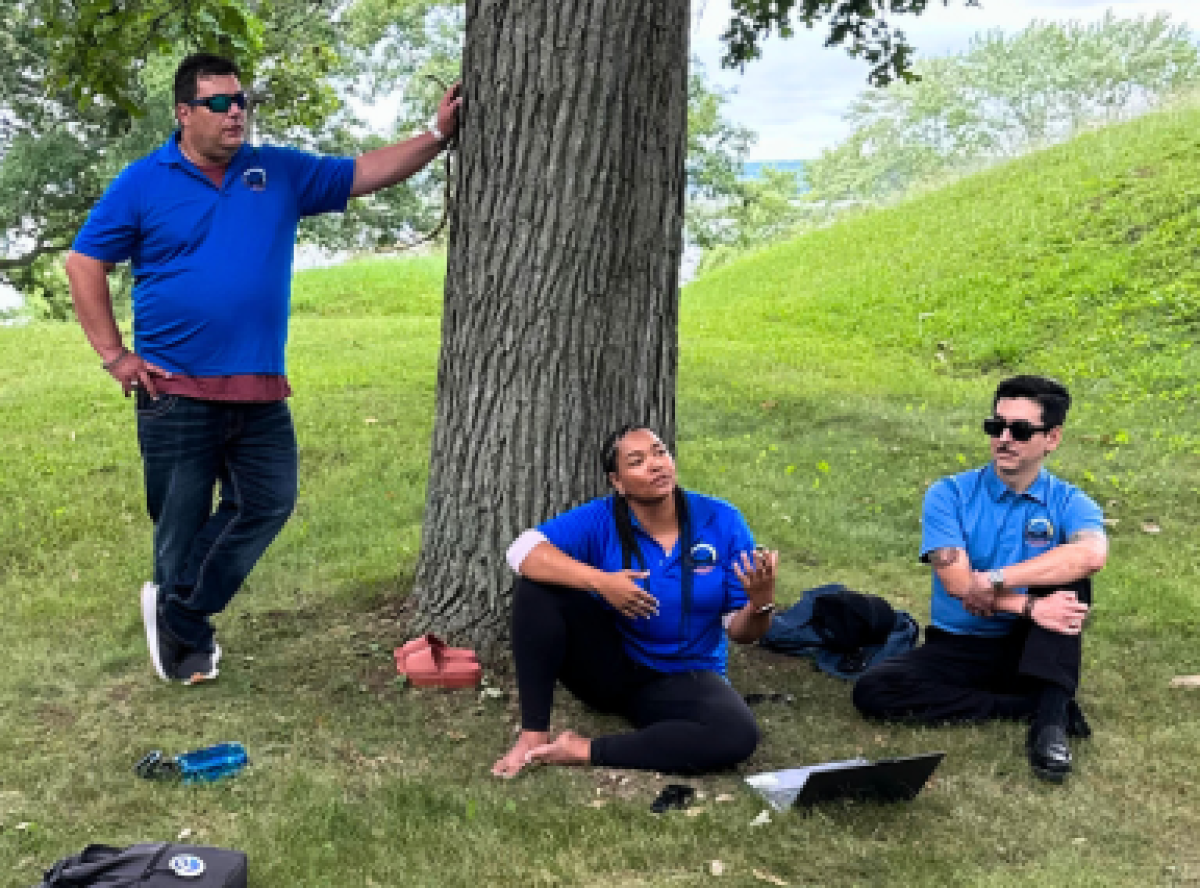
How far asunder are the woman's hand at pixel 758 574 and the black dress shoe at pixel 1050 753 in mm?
1047

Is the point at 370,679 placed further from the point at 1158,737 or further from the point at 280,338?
the point at 1158,737

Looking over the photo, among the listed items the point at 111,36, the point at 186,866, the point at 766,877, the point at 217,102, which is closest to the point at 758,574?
the point at 766,877

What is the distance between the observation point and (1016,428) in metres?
4.20

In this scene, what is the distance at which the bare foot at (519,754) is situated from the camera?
12.8 ft

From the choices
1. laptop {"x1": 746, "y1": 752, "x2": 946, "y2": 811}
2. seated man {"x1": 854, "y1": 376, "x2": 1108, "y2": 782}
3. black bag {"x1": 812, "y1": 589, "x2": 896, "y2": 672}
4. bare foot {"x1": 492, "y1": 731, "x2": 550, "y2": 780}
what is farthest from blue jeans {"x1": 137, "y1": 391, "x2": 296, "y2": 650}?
seated man {"x1": 854, "y1": 376, "x2": 1108, "y2": 782}

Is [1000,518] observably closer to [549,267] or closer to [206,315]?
[549,267]

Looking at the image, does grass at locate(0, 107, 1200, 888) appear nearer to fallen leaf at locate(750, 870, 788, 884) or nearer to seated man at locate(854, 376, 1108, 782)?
fallen leaf at locate(750, 870, 788, 884)

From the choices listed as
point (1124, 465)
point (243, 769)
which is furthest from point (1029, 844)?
point (1124, 465)

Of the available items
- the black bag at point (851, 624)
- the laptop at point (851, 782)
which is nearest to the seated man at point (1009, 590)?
the black bag at point (851, 624)

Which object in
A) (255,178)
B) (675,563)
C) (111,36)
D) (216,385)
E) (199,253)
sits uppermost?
(111,36)

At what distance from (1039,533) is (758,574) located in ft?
3.75

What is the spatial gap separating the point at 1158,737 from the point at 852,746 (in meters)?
1.12

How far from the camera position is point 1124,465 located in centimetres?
846

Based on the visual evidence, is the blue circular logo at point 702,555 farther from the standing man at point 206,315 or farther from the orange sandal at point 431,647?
the standing man at point 206,315
